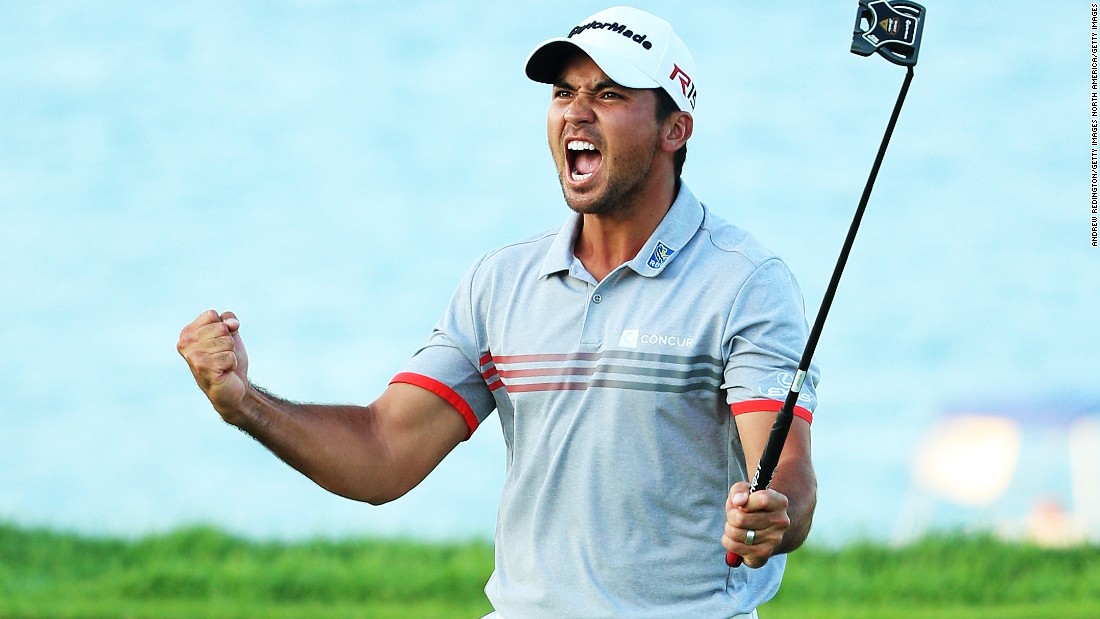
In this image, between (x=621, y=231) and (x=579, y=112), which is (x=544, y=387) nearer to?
(x=621, y=231)

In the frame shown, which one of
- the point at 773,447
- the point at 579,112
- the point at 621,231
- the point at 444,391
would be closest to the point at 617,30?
the point at 579,112

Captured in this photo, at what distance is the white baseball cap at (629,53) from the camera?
346cm

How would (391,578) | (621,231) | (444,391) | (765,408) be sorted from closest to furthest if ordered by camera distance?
1. (765,408)
2. (621,231)
3. (444,391)
4. (391,578)

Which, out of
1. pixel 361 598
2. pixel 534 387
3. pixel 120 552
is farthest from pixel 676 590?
pixel 120 552

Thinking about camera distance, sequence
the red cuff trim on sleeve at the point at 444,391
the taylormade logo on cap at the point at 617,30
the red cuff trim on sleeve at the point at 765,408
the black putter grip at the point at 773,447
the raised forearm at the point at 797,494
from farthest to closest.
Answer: the red cuff trim on sleeve at the point at 444,391 < the taylormade logo on cap at the point at 617,30 < the red cuff trim on sleeve at the point at 765,408 < the raised forearm at the point at 797,494 < the black putter grip at the point at 773,447

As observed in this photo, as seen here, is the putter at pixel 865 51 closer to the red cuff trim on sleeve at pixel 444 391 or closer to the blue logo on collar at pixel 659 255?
the blue logo on collar at pixel 659 255

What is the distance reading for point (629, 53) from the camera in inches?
137

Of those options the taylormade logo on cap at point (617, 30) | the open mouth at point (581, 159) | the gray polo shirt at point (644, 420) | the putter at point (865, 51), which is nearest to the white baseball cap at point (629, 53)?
the taylormade logo on cap at point (617, 30)

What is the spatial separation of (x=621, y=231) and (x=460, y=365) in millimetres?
510

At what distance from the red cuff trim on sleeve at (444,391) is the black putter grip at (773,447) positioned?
0.97 meters

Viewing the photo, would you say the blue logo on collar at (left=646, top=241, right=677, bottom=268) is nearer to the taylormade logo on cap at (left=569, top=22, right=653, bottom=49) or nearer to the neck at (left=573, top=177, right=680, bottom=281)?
the neck at (left=573, top=177, right=680, bottom=281)

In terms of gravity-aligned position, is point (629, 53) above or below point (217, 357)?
above

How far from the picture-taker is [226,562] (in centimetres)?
832

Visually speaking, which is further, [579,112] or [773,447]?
[579,112]
